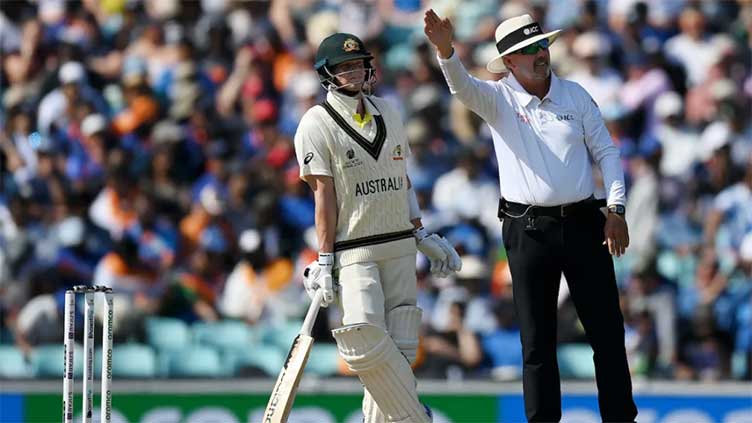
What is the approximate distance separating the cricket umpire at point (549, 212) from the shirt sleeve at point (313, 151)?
1.93ft

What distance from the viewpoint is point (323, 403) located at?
9109 millimetres

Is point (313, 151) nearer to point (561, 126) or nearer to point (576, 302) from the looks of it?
point (561, 126)

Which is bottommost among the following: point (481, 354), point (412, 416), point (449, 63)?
point (412, 416)

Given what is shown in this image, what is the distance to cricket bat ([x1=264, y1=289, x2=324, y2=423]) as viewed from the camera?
6062 mm

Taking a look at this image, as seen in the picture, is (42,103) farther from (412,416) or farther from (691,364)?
(412,416)

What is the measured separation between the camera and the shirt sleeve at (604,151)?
19.5ft

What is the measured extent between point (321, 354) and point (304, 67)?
2.87 metres

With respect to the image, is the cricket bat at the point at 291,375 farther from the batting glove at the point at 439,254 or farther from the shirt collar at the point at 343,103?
the shirt collar at the point at 343,103

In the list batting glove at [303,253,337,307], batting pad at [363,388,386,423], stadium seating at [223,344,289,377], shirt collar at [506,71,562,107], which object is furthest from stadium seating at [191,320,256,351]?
shirt collar at [506,71,562,107]

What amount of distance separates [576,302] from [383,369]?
2.77ft

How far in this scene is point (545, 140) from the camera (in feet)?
19.7

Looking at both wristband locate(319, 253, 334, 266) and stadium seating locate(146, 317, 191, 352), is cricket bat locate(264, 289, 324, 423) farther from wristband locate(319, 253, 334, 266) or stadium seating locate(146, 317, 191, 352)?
stadium seating locate(146, 317, 191, 352)

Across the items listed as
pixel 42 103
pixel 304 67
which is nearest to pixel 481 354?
pixel 304 67

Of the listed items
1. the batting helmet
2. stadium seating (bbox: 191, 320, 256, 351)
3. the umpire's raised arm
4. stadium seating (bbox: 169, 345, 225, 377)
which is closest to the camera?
the umpire's raised arm
